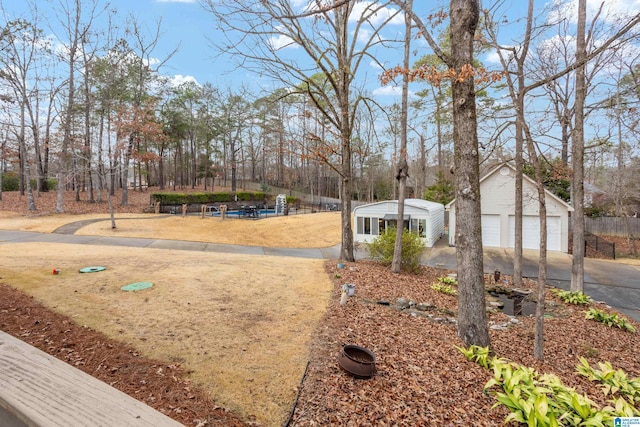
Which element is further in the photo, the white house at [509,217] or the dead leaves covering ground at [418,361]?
the white house at [509,217]

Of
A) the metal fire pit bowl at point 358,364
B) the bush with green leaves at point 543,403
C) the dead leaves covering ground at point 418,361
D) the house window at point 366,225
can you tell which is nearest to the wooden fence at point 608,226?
the house window at point 366,225

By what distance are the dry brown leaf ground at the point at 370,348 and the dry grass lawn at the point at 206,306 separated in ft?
0.26

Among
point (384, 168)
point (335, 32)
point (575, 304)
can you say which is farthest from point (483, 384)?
point (384, 168)

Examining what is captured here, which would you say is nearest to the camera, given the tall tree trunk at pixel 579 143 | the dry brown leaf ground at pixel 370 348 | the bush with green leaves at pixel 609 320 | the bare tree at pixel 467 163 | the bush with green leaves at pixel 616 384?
the dry brown leaf ground at pixel 370 348

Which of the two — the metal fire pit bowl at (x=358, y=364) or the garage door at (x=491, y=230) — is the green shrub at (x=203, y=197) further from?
the metal fire pit bowl at (x=358, y=364)

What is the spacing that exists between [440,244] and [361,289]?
12.1 m

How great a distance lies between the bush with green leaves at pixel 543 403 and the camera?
99.7 inches

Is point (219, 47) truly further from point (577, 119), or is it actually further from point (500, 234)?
point (500, 234)

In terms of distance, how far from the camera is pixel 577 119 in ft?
26.4

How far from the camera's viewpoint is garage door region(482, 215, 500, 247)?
16.8 meters

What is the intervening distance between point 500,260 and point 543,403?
12912 mm

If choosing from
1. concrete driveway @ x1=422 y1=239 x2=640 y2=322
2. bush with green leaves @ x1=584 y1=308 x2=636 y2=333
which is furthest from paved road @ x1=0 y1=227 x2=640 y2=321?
Answer: bush with green leaves @ x1=584 y1=308 x2=636 y2=333

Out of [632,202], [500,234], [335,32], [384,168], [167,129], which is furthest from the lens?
[384,168]

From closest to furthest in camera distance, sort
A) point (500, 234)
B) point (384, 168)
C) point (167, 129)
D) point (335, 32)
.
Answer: point (335, 32), point (500, 234), point (167, 129), point (384, 168)
